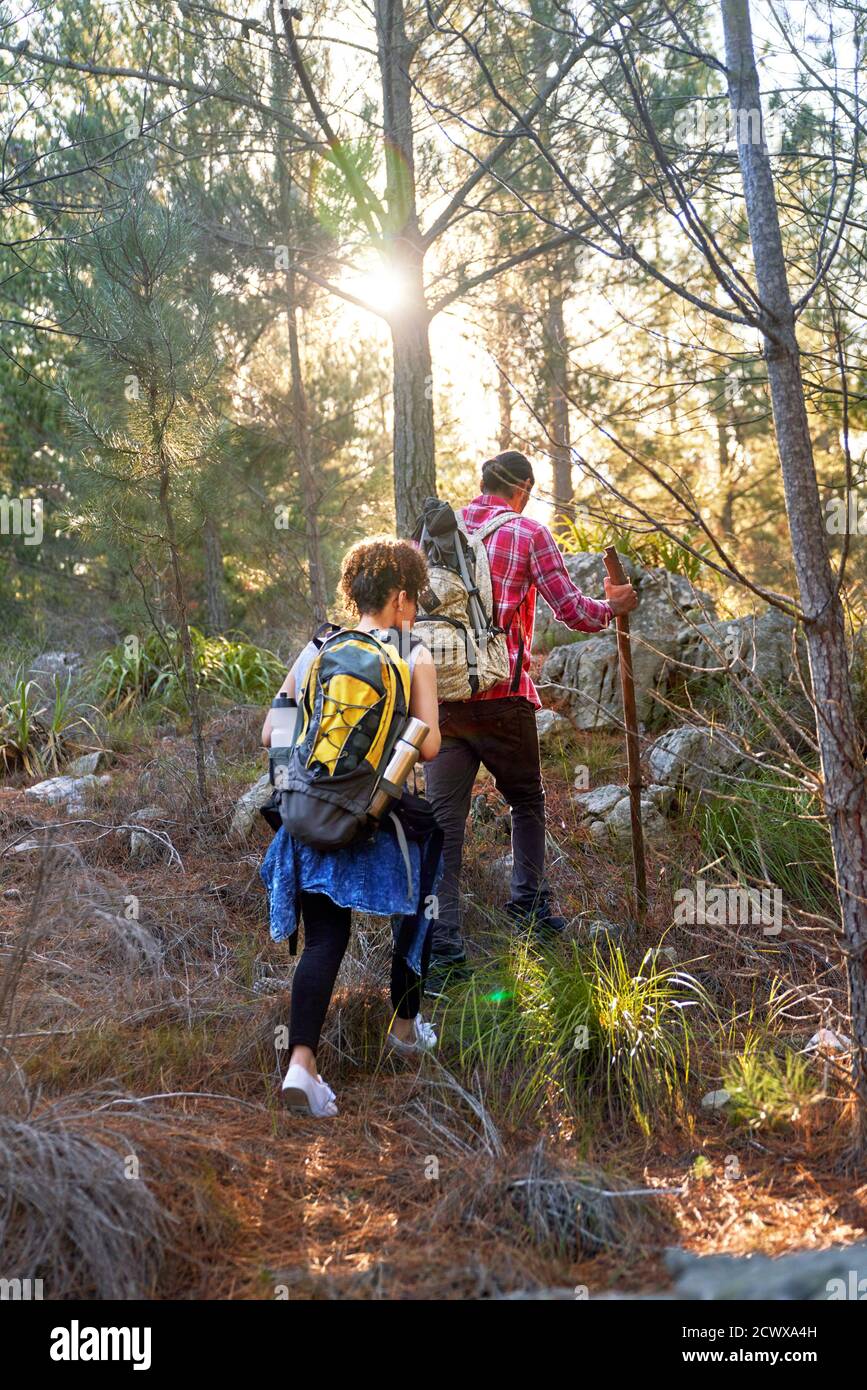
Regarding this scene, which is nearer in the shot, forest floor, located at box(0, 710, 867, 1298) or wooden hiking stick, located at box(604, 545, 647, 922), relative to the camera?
forest floor, located at box(0, 710, 867, 1298)

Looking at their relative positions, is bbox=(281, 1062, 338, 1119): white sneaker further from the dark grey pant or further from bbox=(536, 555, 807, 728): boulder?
bbox=(536, 555, 807, 728): boulder

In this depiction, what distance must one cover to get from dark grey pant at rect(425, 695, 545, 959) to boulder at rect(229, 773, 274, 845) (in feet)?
5.56

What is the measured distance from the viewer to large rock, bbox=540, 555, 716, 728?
6.31 m

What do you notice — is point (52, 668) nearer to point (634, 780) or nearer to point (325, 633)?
point (634, 780)

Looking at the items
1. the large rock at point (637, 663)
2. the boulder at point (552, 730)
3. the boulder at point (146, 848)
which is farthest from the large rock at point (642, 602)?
the boulder at point (146, 848)

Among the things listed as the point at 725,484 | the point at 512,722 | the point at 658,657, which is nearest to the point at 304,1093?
the point at 512,722

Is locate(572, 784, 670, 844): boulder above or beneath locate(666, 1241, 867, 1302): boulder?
above

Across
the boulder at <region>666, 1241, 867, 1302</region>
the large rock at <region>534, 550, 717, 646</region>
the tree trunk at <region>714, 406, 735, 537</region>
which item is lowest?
the boulder at <region>666, 1241, 867, 1302</region>

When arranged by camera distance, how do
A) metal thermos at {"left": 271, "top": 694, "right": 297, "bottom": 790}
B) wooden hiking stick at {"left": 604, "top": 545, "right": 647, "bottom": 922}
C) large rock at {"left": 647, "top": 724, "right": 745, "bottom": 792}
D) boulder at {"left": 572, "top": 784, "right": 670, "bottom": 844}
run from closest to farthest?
metal thermos at {"left": 271, "top": 694, "right": 297, "bottom": 790}
wooden hiking stick at {"left": 604, "top": 545, "right": 647, "bottom": 922}
boulder at {"left": 572, "top": 784, "right": 670, "bottom": 844}
large rock at {"left": 647, "top": 724, "right": 745, "bottom": 792}

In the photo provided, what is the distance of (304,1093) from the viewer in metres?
3.16

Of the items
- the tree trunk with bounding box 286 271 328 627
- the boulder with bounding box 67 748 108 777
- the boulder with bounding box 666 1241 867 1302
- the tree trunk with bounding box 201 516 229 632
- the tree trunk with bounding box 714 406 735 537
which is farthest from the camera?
the tree trunk with bounding box 714 406 735 537

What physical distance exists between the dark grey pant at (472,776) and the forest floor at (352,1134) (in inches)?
8.7

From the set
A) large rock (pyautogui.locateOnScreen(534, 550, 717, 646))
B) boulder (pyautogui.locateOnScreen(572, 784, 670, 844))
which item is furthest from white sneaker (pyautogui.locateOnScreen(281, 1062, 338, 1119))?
large rock (pyautogui.locateOnScreen(534, 550, 717, 646))
